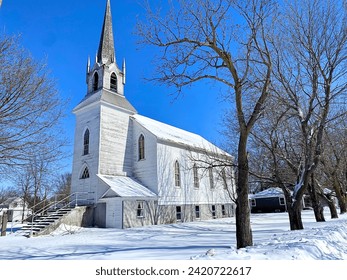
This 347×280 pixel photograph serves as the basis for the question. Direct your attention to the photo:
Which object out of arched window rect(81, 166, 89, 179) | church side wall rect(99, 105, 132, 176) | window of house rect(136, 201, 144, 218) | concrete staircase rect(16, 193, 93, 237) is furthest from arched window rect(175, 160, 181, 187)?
concrete staircase rect(16, 193, 93, 237)

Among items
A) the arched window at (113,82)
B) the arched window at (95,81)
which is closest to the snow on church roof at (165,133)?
the arched window at (113,82)

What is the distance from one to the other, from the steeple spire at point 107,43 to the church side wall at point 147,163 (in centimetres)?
745

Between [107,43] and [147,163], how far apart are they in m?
13.0

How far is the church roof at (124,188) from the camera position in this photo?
58.6 ft

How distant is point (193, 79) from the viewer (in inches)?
376

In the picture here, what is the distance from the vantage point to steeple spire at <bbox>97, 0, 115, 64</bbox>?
24359 mm

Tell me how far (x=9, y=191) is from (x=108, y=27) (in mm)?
39688

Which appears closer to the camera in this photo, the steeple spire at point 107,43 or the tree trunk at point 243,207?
the tree trunk at point 243,207

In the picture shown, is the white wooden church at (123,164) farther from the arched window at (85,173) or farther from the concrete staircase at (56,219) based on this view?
the concrete staircase at (56,219)

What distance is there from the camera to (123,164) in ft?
72.1

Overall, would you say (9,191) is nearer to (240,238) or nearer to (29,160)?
(29,160)

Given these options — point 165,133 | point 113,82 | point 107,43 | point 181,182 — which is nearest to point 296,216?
point 181,182

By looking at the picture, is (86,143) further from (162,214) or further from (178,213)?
(178,213)

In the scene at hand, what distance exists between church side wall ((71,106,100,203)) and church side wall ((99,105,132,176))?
49 centimetres
